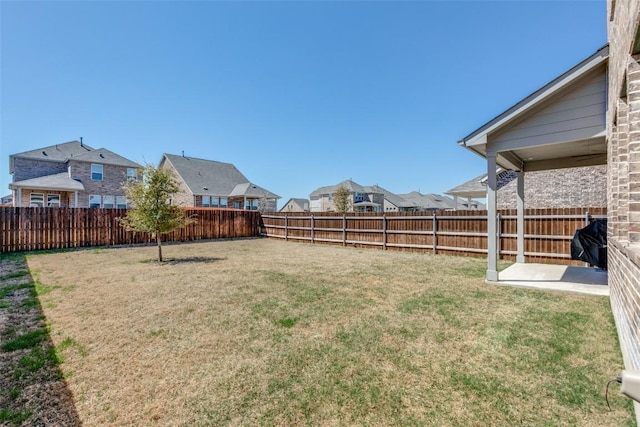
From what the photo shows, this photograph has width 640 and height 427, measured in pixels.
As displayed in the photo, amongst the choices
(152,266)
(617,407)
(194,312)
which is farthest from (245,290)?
(617,407)

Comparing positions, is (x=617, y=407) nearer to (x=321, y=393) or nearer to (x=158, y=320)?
(x=321, y=393)

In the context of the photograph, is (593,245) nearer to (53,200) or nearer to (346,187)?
(53,200)

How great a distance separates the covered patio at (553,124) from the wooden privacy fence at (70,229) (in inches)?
572

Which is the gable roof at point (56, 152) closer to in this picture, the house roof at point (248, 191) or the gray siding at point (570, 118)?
the house roof at point (248, 191)

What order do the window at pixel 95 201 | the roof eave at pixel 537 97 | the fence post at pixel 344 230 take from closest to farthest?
the roof eave at pixel 537 97, the fence post at pixel 344 230, the window at pixel 95 201

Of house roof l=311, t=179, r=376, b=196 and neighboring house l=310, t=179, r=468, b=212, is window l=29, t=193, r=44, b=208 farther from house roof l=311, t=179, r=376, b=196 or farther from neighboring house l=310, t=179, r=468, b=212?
house roof l=311, t=179, r=376, b=196

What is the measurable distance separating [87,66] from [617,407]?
17.7m

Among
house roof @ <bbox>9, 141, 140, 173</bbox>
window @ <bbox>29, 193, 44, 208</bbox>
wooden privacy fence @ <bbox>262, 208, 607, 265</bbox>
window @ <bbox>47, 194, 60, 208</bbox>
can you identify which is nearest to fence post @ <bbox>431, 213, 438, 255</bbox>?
wooden privacy fence @ <bbox>262, 208, 607, 265</bbox>

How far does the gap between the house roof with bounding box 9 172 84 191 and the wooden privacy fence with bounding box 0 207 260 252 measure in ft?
34.0

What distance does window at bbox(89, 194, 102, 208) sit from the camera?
891 inches

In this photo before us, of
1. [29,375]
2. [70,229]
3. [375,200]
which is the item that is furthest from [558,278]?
[375,200]

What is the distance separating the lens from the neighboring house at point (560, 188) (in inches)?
514

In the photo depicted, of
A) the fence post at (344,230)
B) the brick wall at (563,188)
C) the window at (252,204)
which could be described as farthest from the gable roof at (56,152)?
the brick wall at (563,188)

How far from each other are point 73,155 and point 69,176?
218cm
